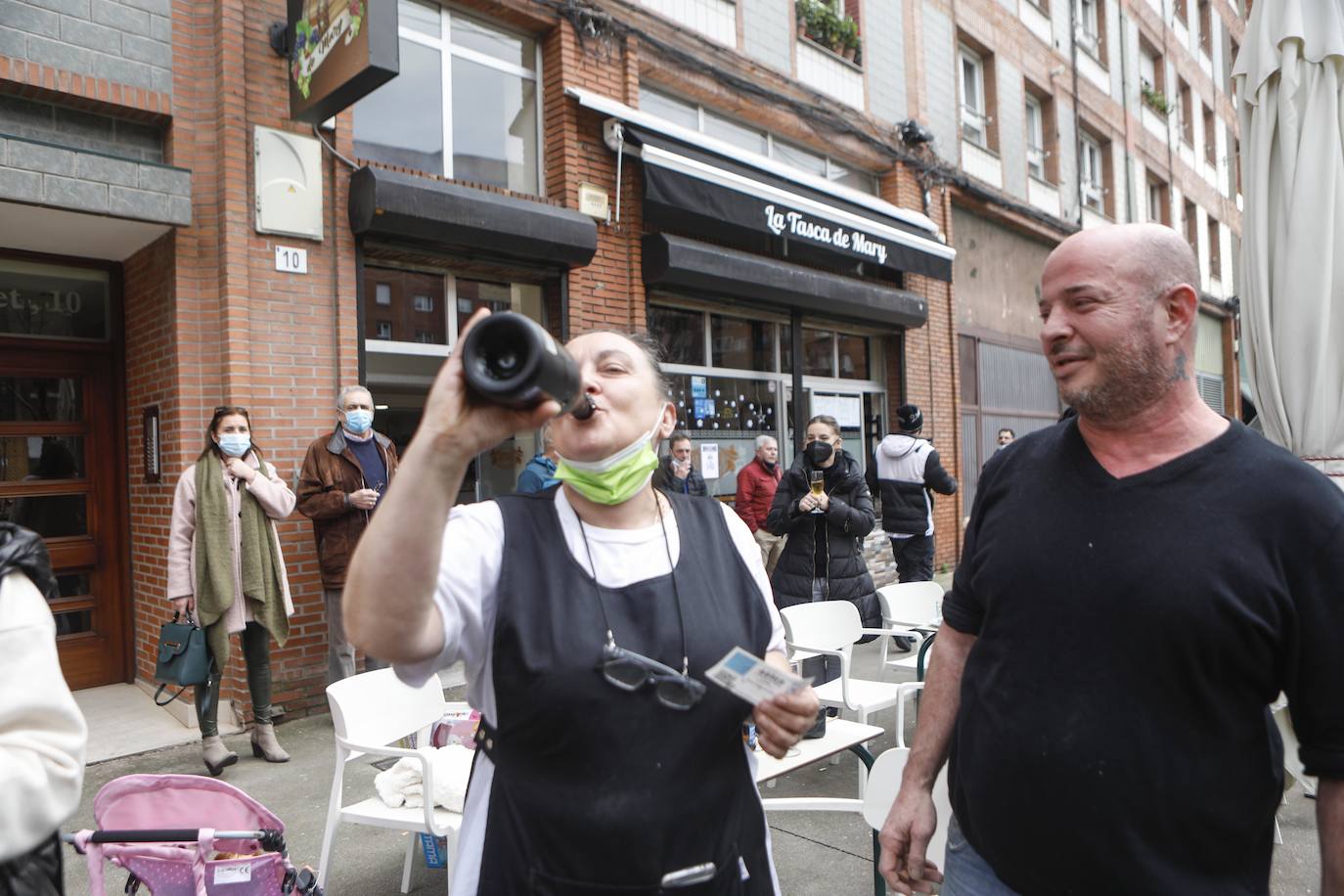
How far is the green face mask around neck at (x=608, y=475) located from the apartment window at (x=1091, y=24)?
1605cm

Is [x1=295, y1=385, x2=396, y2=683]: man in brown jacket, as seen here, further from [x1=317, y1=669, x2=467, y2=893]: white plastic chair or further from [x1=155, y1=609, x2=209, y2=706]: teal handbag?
[x1=317, y1=669, x2=467, y2=893]: white plastic chair

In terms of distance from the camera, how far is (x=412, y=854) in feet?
11.5

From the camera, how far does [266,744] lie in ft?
15.8

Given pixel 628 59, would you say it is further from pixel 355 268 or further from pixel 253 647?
pixel 253 647

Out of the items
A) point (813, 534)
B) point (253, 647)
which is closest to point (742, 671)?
point (813, 534)

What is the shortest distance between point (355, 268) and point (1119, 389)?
Result: 17.4ft

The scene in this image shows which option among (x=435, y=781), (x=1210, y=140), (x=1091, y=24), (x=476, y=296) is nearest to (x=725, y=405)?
(x=476, y=296)

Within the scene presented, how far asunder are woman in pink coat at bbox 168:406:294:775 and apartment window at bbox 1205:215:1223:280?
2210cm

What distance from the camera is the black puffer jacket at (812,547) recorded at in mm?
5230

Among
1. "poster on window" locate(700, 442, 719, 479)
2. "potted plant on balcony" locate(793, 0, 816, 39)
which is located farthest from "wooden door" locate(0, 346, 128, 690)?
"potted plant on balcony" locate(793, 0, 816, 39)

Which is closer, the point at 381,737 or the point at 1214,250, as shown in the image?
the point at 381,737

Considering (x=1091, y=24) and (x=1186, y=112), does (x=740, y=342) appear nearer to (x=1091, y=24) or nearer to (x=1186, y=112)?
(x=1091, y=24)

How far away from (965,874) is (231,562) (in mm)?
4266

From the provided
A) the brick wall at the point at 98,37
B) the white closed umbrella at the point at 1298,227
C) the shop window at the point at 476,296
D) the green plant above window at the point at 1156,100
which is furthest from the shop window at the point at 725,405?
the green plant above window at the point at 1156,100
